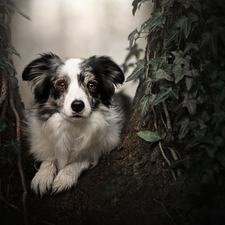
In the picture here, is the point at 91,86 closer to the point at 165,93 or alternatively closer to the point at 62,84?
the point at 62,84

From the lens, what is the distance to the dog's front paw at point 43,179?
180 cm

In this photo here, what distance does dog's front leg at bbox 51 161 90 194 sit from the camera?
70.5 inches

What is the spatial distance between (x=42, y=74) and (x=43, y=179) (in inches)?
39.5

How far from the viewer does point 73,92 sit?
1831mm

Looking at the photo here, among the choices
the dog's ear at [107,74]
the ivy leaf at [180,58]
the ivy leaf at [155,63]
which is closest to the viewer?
the ivy leaf at [180,58]

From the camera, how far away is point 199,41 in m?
1.46

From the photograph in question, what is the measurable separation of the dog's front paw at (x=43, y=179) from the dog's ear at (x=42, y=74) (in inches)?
25.1

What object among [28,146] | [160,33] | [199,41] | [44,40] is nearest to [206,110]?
[199,41]

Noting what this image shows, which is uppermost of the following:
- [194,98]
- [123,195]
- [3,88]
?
[194,98]

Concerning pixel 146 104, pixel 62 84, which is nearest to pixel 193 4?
pixel 146 104

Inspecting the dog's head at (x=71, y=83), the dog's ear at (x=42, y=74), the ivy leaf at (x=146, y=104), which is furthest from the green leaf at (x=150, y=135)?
the dog's ear at (x=42, y=74)

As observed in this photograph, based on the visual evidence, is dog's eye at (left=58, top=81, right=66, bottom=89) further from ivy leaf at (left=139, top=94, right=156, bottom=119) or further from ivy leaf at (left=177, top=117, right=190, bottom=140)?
ivy leaf at (left=177, top=117, right=190, bottom=140)

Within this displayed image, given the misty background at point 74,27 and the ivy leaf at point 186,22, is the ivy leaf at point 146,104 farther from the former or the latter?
the misty background at point 74,27

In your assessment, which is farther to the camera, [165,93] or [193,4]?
[165,93]
